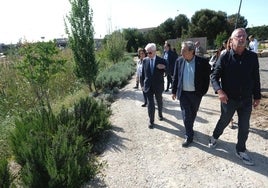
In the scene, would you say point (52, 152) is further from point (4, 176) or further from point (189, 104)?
point (189, 104)

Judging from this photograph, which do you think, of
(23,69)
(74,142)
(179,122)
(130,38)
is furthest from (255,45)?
(130,38)

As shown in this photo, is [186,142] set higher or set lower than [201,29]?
lower

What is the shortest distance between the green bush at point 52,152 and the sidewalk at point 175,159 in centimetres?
45

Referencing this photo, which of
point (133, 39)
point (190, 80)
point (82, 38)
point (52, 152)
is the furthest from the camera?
point (133, 39)

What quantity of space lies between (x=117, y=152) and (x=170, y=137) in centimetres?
120

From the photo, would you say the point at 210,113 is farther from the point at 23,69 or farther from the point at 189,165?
the point at 23,69

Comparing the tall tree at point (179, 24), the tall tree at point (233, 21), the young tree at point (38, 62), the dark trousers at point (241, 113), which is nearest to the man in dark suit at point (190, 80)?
the dark trousers at point (241, 113)

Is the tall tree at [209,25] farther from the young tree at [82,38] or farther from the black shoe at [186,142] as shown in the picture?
the black shoe at [186,142]

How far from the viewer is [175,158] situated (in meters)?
5.14

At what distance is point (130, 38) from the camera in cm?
5122

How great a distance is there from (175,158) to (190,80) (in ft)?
4.53

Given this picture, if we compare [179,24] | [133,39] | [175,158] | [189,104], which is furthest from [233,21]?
[175,158]

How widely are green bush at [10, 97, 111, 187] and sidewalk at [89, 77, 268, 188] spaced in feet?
1.49

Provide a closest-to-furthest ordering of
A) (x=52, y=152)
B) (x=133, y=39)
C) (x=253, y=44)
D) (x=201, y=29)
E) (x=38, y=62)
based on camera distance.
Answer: (x=52, y=152), (x=38, y=62), (x=253, y=44), (x=201, y=29), (x=133, y=39)
